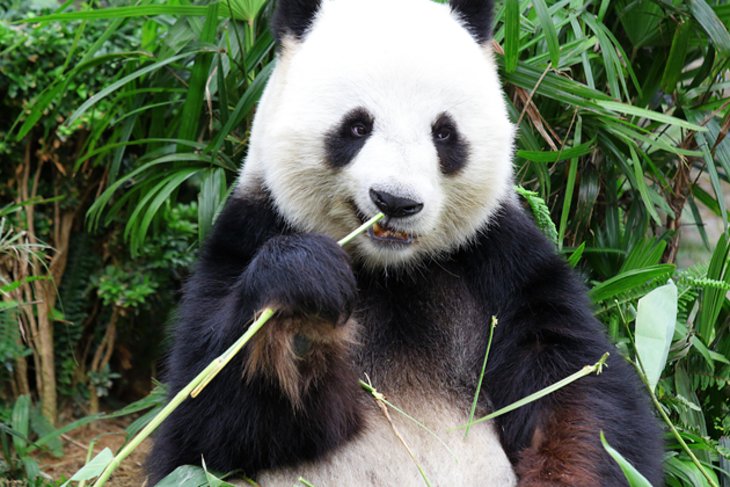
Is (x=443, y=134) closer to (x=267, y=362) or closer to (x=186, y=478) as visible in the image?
(x=267, y=362)

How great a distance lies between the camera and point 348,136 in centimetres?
326

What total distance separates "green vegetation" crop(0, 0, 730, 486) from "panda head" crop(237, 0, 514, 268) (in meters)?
0.66

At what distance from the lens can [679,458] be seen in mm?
4234

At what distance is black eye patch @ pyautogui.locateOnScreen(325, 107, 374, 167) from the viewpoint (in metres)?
3.23

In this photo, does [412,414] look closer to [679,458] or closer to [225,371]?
[225,371]

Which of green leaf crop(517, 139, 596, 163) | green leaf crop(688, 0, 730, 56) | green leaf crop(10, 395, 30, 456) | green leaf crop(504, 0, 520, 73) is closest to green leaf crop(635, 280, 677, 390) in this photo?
green leaf crop(517, 139, 596, 163)

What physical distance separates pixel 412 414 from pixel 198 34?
221 cm

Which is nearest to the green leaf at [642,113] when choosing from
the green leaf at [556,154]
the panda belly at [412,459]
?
the green leaf at [556,154]

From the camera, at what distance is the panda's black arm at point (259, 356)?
10.1 feet

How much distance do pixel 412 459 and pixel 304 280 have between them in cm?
84

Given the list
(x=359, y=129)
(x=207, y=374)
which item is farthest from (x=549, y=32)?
(x=207, y=374)

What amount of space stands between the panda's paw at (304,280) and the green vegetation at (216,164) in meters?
1.16

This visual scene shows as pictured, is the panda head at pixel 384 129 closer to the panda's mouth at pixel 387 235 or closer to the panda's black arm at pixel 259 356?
the panda's mouth at pixel 387 235

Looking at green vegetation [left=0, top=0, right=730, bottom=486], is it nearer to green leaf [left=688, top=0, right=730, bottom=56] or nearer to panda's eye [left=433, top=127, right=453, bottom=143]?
green leaf [left=688, top=0, right=730, bottom=56]
